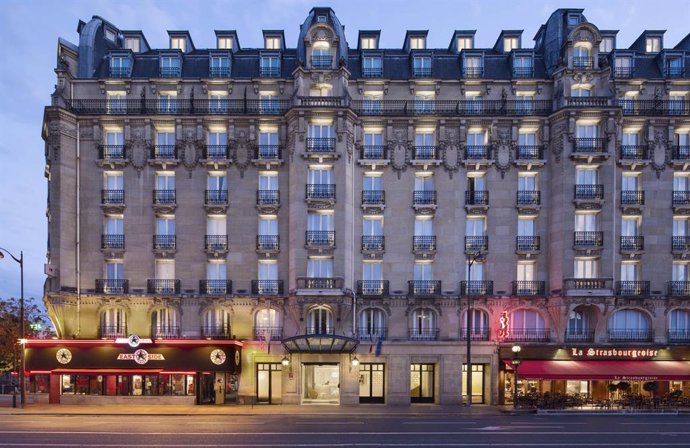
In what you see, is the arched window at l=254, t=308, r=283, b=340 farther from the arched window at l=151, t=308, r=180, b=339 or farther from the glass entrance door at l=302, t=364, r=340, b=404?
the arched window at l=151, t=308, r=180, b=339

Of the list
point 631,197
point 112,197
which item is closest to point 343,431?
point 112,197

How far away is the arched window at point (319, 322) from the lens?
121 feet

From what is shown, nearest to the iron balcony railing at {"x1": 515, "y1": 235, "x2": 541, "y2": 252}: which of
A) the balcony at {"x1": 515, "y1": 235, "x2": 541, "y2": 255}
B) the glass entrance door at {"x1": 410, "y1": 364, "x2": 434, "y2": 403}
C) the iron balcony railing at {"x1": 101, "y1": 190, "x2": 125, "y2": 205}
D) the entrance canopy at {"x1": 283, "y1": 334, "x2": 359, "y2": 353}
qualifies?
the balcony at {"x1": 515, "y1": 235, "x2": 541, "y2": 255}

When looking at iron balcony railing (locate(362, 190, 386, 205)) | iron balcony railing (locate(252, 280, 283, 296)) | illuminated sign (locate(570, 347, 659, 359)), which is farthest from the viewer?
iron balcony railing (locate(362, 190, 386, 205))

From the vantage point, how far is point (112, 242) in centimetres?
3725

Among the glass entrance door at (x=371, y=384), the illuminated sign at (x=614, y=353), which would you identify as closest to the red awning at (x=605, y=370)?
the illuminated sign at (x=614, y=353)

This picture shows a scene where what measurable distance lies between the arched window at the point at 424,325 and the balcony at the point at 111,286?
21.4 metres

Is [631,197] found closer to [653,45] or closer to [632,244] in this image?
[632,244]

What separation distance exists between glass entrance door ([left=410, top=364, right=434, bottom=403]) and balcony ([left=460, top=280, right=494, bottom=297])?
6109 millimetres

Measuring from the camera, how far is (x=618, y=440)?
24.0m

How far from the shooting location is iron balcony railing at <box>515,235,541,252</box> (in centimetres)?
3744

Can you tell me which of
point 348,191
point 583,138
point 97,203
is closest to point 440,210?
point 348,191

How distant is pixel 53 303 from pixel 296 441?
23.0m

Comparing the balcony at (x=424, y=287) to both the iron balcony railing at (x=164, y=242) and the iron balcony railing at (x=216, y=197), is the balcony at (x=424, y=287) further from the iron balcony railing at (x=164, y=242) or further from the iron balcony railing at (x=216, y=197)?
the iron balcony railing at (x=164, y=242)
